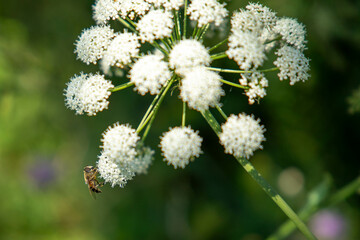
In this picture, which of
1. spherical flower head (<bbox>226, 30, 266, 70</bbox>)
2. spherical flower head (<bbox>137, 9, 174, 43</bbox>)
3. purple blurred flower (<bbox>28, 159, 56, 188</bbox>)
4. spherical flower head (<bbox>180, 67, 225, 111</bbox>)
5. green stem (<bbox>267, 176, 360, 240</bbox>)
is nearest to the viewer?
spherical flower head (<bbox>180, 67, 225, 111</bbox>)

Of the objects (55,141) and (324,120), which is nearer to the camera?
(324,120)

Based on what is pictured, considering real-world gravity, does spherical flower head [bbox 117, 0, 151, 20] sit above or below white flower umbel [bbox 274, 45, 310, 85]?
above

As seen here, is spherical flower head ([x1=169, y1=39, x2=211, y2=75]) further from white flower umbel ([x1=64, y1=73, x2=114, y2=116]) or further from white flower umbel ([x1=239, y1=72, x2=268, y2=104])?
white flower umbel ([x1=64, y1=73, x2=114, y2=116])

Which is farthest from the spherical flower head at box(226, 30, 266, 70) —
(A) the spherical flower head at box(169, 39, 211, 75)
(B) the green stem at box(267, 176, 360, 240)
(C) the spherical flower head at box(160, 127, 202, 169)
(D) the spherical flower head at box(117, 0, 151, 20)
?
(B) the green stem at box(267, 176, 360, 240)

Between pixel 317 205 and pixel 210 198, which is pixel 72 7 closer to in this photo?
pixel 210 198

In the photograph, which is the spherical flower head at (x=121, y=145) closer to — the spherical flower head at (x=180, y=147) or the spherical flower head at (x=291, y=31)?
the spherical flower head at (x=180, y=147)

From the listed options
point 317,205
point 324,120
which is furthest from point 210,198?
point 317,205
